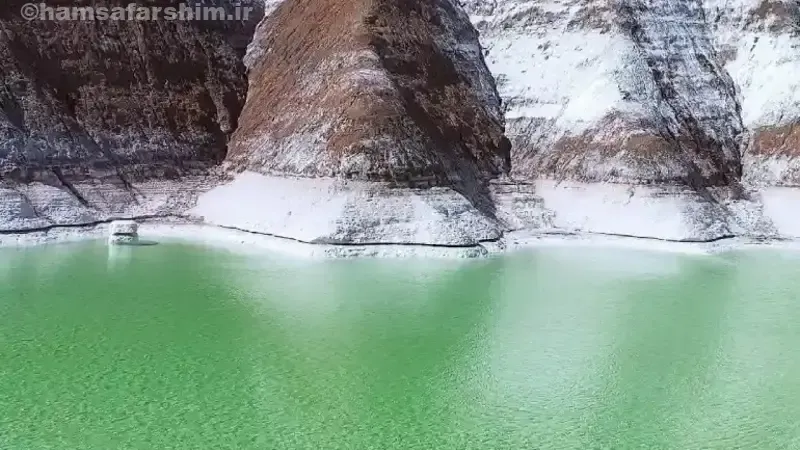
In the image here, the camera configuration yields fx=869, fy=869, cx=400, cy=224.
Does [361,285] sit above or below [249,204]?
below

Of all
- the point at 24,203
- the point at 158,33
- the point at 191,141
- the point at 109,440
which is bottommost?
the point at 109,440

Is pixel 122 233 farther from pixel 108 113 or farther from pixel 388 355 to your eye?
pixel 388 355

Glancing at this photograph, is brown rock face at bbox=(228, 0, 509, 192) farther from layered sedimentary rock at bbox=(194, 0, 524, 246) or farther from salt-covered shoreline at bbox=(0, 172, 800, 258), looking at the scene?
salt-covered shoreline at bbox=(0, 172, 800, 258)

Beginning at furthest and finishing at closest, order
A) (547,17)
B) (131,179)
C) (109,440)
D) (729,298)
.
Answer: (547,17) → (131,179) → (729,298) → (109,440)

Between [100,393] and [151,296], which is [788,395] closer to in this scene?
[100,393]

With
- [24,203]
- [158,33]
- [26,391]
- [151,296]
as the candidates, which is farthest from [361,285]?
[158,33]

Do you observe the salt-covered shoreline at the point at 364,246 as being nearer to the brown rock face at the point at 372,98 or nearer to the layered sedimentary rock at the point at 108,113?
the layered sedimentary rock at the point at 108,113
